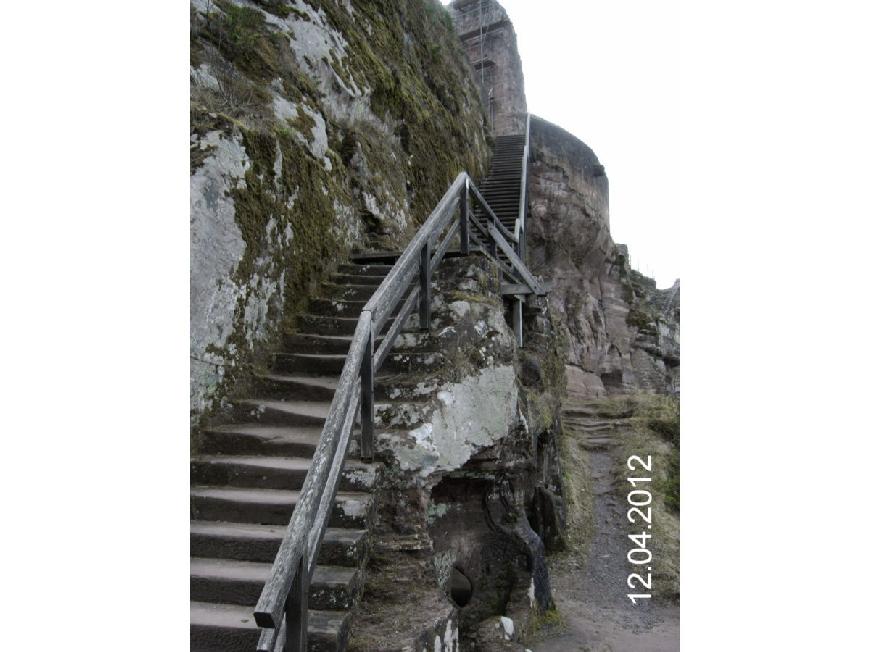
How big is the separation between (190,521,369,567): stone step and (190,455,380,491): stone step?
292mm

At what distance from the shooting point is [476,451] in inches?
167

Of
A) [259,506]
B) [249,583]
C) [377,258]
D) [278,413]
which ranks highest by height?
[377,258]

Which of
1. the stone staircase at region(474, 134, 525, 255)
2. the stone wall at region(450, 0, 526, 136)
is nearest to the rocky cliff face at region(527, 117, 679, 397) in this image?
the stone staircase at region(474, 134, 525, 255)

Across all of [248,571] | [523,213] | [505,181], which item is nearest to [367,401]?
[248,571]

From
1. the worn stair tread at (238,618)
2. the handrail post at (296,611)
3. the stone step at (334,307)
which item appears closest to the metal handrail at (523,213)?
the stone step at (334,307)

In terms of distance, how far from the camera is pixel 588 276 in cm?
1794

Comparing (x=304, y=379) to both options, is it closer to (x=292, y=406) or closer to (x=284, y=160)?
(x=292, y=406)

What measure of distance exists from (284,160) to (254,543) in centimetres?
310

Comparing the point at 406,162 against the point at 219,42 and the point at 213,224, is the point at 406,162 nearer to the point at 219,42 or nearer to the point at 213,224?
the point at 219,42

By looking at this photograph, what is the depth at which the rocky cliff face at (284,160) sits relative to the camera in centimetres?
396

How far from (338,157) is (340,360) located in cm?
289

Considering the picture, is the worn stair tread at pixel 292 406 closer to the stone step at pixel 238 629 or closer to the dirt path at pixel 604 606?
the stone step at pixel 238 629

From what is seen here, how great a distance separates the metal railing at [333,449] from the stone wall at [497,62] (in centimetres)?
1674

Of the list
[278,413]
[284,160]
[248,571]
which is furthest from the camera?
[284,160]
